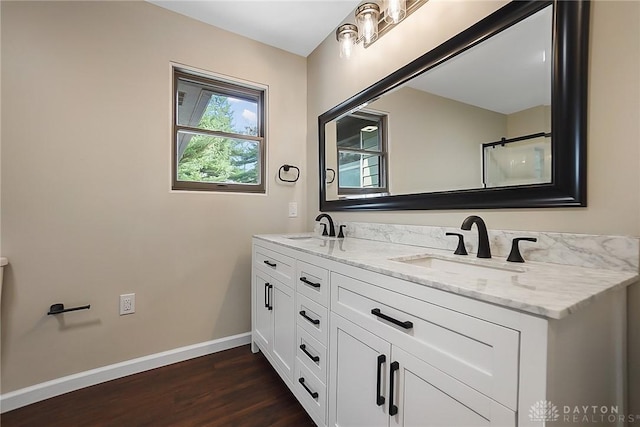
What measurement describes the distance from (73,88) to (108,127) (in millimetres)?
256

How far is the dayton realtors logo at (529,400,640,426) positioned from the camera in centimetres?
53

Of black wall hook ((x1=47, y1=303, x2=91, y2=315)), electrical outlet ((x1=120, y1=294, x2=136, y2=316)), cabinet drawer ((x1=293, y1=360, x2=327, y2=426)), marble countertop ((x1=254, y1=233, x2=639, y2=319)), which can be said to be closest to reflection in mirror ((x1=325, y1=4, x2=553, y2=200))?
marble countertop ((x1=254, y1=233, x2=639, y2=319))

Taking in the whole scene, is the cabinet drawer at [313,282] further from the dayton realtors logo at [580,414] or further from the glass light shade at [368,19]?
the glass light shade at [368,19]

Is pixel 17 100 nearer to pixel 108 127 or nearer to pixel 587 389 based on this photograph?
pixel 108 127

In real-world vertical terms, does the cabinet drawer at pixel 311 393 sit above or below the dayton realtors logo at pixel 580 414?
below

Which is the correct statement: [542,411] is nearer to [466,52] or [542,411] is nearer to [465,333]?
[465,333]

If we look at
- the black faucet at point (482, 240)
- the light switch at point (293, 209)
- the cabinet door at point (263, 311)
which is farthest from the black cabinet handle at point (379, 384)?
the light switch at point (293, 209)

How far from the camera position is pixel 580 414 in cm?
64

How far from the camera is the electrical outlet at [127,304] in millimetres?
1738

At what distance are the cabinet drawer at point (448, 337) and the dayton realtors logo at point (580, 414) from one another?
41 mm

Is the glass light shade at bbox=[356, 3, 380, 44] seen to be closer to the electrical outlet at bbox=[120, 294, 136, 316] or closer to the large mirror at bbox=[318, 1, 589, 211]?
the large mirror at bbox=[318, 1, 589, 211]

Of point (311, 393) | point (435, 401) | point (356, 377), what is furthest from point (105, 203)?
point (435, 401)

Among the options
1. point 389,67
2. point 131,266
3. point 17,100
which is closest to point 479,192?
point 389,67

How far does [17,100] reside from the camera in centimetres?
146
